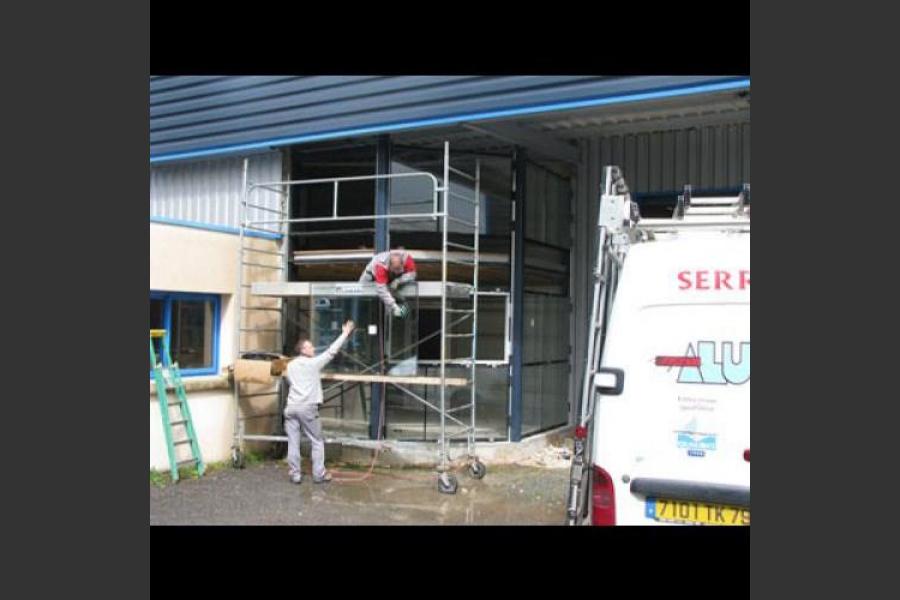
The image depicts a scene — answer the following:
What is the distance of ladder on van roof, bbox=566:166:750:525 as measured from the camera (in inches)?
199

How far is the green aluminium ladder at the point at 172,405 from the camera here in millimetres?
8148

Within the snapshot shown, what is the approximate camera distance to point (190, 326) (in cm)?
902

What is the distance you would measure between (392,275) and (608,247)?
11.0 ft

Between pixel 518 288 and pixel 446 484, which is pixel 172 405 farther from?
pixel 518 288

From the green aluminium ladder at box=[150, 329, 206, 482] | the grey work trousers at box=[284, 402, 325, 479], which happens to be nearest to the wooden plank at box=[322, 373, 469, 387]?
the grey work trousers at box=[284, 402, 325, 479]

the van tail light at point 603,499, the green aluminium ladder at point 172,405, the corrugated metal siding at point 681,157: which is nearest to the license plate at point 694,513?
the van tail light at point 603,499

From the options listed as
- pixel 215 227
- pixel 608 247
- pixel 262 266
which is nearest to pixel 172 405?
pixel 262 266

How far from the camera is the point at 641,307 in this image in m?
4.42

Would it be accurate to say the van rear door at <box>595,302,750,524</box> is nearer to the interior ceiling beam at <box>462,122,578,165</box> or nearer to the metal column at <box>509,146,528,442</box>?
the interior ceiling beam at <box>462,122,578,165</box>

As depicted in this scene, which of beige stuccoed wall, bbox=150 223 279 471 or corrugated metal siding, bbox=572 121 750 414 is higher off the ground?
corrugated metal siding, bbox=572 121 750 414

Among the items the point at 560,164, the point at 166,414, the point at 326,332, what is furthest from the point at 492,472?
the point at 560,164

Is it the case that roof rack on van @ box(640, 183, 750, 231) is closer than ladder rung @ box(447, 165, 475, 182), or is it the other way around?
roof rack on van @ box(640, 183, 750, 231)

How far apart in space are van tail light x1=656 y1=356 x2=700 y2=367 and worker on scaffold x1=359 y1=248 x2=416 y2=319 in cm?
407

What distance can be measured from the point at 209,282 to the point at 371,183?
7.63 ft
